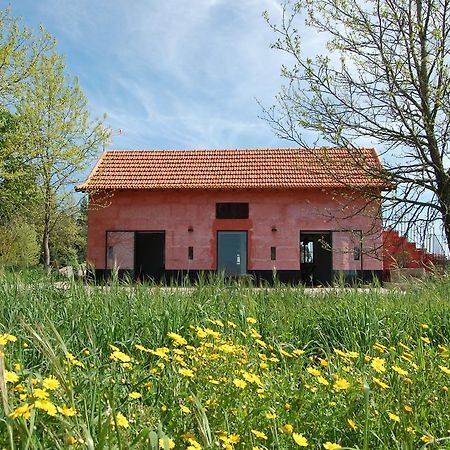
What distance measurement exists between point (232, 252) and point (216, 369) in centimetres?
2036

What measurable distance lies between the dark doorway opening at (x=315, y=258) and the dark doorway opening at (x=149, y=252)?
6196 millimetres

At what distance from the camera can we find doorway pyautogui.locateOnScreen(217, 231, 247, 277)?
23.2 metres

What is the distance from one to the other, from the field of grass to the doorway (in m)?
15.9

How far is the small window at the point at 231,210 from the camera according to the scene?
23453 millimetres

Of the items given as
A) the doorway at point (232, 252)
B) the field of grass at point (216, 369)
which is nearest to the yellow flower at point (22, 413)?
the field of grass at point (216, 369)

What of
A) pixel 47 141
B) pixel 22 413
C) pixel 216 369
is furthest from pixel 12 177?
pixel 22 413

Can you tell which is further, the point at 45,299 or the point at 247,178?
the point at 247,178

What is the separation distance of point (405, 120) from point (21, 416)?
33.8ft

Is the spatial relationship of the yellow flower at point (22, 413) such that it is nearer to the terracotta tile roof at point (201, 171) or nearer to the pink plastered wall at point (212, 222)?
the terracotta tile roof at point (201, 171)

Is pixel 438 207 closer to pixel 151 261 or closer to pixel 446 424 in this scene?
pixel 446 424

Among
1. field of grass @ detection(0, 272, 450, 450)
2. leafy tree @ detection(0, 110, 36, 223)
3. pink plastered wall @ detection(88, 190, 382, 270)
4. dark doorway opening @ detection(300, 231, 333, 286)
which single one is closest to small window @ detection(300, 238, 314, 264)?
Result: dark doorway opening @ detection(300, 231, 333, 286)

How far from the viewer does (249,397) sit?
289 centimetres

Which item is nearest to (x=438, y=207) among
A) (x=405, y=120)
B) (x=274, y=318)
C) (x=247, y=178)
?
(x=405, y=120)

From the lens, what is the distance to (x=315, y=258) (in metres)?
23.7
